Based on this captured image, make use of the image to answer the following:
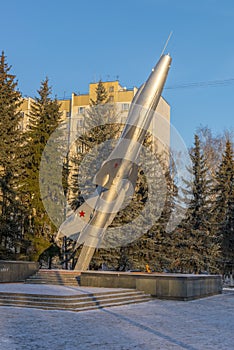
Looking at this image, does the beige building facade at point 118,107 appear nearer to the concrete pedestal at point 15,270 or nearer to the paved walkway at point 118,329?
the concrete pedestal at point 15,270

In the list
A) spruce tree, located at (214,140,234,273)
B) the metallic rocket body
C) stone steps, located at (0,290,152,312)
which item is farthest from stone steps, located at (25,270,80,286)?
spruce tree, located at (214,140,234,273)

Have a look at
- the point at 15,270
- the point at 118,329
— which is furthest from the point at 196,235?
the point at 118,329

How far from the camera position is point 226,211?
22.9 meters

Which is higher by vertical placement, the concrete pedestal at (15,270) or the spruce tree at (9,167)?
the spruce tree at (9,167)

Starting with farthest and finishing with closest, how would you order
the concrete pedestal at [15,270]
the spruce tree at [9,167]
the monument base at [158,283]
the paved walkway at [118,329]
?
the spruce tree at [9,167], the concrete pedestal at [15,270], the monument base at [158,283], the paved walkway at [118,329]

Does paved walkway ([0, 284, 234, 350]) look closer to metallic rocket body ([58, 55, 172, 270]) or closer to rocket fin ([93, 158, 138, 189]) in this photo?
metallic rocket body ([58, 55, 172, 270])

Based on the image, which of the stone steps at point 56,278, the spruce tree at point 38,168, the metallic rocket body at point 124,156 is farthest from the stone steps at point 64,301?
the spruce tree at point 38,168

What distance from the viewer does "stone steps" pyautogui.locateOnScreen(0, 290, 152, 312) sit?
952 centimetres

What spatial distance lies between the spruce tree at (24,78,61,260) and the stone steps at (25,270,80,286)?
5872 mm

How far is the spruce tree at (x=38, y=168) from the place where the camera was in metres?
22.5

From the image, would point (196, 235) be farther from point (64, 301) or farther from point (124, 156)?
point (64, 301)

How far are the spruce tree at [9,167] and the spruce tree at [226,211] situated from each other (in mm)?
10780

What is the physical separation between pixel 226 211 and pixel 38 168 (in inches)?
427

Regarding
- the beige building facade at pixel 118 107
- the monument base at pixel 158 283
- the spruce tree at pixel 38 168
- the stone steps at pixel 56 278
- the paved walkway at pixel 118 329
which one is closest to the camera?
the paved walkway at pixel 118 329
